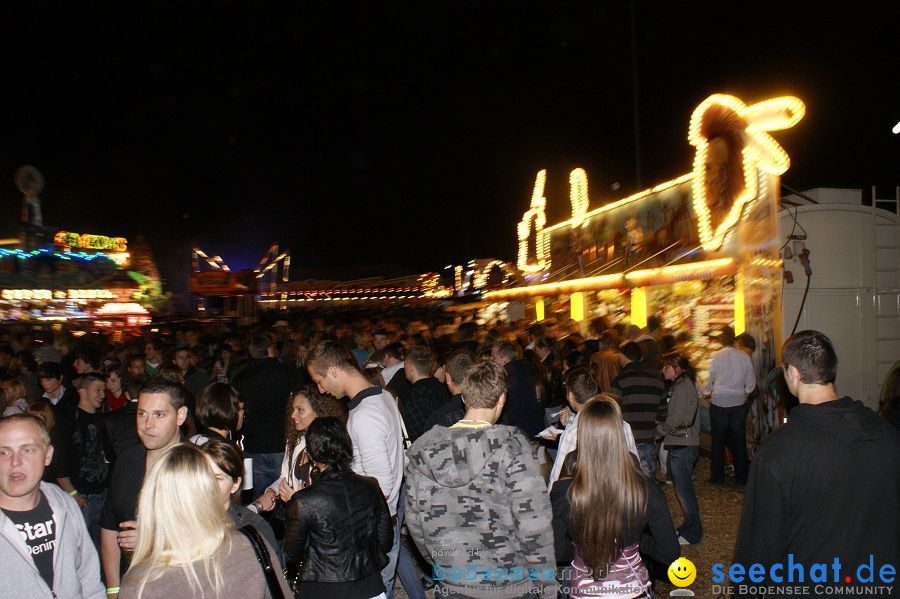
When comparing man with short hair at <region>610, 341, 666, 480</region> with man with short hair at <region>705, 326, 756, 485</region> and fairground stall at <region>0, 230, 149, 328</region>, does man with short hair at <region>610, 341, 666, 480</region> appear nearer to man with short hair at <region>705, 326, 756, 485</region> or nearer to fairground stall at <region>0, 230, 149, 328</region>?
man with short hair at <region>705, 326, 756, 485</region>

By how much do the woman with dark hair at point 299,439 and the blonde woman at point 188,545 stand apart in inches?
61.4

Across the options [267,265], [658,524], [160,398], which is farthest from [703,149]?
[267,265]

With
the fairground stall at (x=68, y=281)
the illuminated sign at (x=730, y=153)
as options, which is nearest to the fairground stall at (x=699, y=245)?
the illuminated sign at (x=730, y=153)

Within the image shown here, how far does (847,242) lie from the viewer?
870 centimetres

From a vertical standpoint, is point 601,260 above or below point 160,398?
above

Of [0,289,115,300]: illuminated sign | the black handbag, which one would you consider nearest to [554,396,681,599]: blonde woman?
the black handbag

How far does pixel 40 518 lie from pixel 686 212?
11.8 metres

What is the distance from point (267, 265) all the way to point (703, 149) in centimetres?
3564

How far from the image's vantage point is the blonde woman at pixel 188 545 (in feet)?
6.98

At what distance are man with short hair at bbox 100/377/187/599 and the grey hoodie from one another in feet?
1.48

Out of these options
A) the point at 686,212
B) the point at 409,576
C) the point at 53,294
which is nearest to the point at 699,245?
the point at 686,212

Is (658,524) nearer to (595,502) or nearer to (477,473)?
(595,502)

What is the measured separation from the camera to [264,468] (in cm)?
674

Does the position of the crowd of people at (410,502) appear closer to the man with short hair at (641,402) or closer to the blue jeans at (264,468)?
the man with short hair at (641,402)
